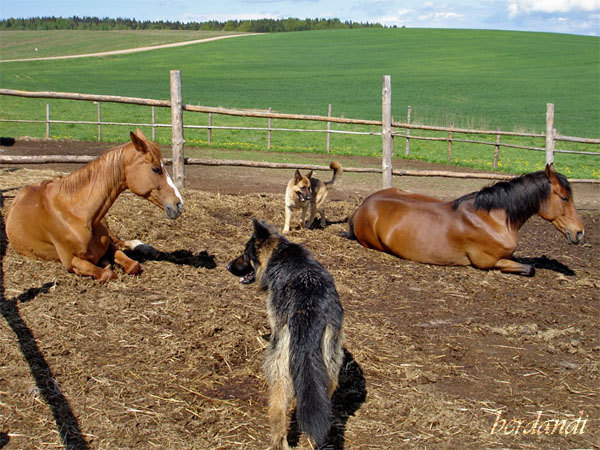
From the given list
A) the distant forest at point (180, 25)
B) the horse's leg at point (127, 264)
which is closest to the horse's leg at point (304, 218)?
the horse's leg at point (127, 264)

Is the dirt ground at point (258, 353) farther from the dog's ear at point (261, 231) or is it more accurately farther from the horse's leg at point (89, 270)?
the dog's ear at point (261, 231)

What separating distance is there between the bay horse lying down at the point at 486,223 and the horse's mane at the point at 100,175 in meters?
3.56

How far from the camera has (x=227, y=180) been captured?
1308 centimetres

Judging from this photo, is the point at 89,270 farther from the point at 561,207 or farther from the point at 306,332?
the point at 561,207

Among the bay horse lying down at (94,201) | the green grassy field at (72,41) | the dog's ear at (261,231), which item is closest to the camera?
the dog's ear at (261,231)

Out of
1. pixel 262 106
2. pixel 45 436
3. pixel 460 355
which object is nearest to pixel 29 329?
pixel 45 436

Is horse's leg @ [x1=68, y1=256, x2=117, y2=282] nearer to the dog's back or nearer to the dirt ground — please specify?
the dirt ground

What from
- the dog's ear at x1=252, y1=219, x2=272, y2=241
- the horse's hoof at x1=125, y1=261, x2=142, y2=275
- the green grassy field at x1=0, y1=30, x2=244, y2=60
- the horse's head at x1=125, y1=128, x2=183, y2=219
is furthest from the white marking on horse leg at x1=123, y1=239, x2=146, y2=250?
the green grassy field at x1=0, y1=30, x2=244, y2=60

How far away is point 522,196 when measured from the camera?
7.29 meters

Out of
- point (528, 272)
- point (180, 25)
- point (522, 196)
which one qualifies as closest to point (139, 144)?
point (522, 196)

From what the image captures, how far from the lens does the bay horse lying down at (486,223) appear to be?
7266mm

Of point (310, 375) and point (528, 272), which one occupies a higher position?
point (310, 375)

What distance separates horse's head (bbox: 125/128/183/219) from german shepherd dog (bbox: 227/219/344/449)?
97.5 inches

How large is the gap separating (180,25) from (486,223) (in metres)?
137
